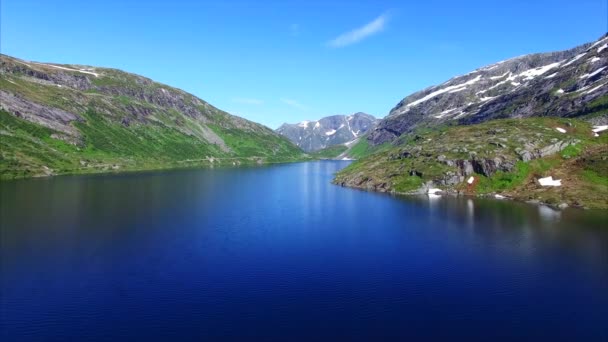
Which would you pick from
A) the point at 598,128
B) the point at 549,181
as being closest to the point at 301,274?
the point at 549,181

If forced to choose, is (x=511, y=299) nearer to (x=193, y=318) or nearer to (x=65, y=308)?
(x=193, y=318)

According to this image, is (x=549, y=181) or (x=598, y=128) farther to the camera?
(x=598, y=128)

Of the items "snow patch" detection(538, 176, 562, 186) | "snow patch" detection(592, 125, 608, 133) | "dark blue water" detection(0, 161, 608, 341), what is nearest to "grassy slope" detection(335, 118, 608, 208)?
"snow patch" detection(538, 176, 562, 186)

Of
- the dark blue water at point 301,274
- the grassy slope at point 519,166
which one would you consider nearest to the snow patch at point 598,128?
the grassy slope at point 519,166

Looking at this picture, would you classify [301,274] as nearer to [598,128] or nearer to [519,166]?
[519,166]

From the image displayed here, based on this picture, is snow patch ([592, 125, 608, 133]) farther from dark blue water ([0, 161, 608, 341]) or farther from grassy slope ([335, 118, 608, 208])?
dark blue water ([0, 161, 608, 341])
